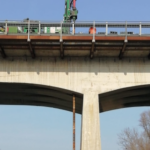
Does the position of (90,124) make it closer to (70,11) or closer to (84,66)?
(84,66)

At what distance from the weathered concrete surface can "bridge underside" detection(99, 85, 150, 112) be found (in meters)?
3.70

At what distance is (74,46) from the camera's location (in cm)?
2962

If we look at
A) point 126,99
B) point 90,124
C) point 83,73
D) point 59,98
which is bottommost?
point 90,124

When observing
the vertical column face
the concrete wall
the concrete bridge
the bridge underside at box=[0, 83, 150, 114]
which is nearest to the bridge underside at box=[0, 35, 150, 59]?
the concrete bridge

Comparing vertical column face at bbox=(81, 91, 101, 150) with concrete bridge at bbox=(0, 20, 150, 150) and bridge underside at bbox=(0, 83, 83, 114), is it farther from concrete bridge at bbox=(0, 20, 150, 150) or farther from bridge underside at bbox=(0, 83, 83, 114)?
bridge underside at bbox=(0, 83, 83, 114)

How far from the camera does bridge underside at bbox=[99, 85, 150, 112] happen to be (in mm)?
35219

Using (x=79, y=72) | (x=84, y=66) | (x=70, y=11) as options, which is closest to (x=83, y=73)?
(x=79, y=72)

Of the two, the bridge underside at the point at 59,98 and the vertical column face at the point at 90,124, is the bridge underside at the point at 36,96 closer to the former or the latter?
the bridge underside at the point at 59,98

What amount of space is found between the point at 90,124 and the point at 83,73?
447 centimetres

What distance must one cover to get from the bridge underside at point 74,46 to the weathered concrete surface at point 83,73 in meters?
0.62

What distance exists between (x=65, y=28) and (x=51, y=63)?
11.2 feet

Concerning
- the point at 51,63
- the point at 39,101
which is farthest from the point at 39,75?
the point at 39,101

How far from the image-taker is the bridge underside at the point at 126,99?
35.2 meters

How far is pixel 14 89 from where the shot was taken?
35.1m
